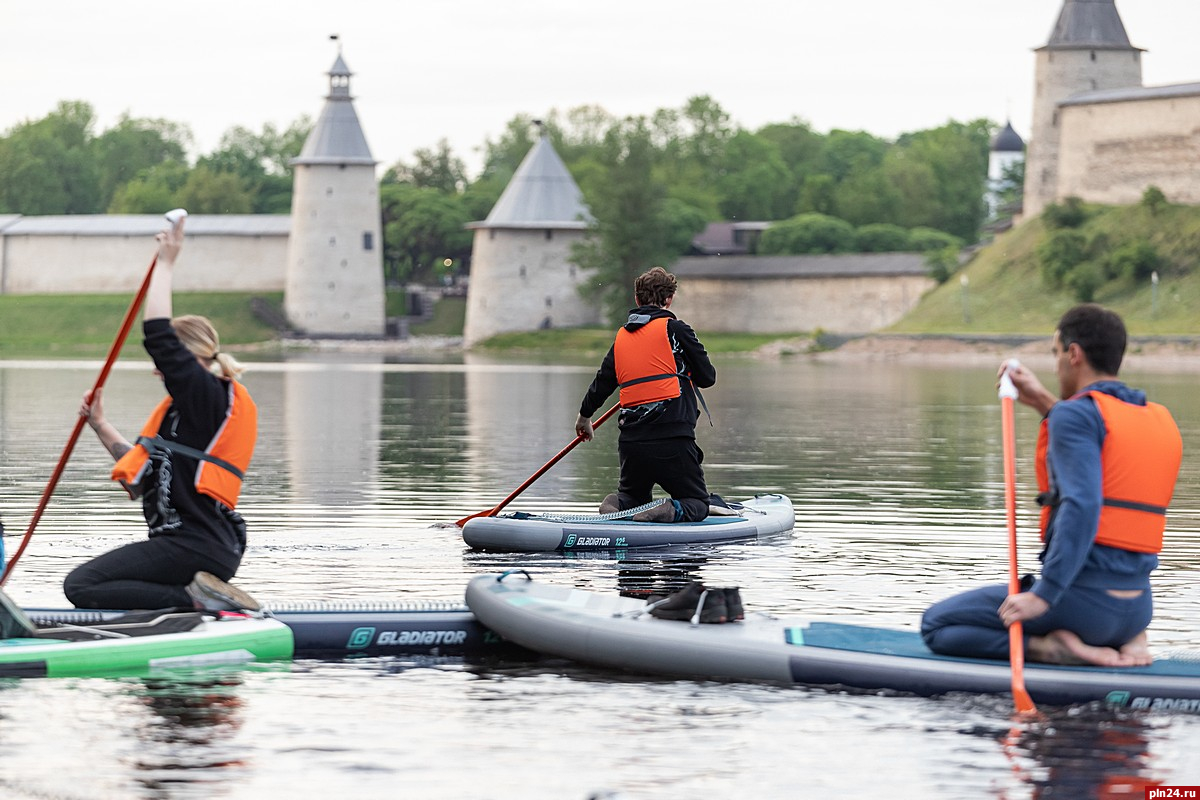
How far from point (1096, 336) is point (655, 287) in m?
4.47

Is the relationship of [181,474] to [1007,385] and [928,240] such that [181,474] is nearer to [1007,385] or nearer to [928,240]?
[1007,385]

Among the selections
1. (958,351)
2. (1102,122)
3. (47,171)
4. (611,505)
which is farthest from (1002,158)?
(611,505)

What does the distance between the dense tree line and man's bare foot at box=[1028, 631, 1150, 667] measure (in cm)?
7432

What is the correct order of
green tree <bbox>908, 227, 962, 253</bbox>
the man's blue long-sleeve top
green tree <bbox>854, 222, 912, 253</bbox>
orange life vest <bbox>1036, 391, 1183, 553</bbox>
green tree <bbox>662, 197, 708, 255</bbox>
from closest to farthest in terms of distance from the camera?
the man's blue long-sleeve top < orange life vest <bbox>1036, 391, 1183, 553</bbox> < green tree <bbox>662, 197, 708, 255</bbox> < green tree <bbox>854, 222, 912, 253</bbox> < green tree <bbox>908, 227, 962, 253</bbox>

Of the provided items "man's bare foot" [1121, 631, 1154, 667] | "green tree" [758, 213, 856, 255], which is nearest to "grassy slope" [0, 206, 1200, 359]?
"green tree" [758, 213, 856, 255]

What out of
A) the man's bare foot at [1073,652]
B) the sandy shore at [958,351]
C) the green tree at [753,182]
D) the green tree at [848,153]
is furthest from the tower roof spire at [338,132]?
the man's bare foot at [1073,652]

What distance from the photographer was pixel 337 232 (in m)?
85.6

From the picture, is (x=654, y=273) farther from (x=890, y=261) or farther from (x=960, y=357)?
(x=890, y=261)

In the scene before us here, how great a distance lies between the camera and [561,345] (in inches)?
3118

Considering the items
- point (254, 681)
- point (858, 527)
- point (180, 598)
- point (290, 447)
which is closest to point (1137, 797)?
point (254, 681)

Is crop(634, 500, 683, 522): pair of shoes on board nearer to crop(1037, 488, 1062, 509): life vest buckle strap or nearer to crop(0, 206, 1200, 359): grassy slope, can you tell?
crop(1037, 488, 1062, 509): life vest buckle strap

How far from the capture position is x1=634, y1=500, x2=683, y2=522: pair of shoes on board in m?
11.2

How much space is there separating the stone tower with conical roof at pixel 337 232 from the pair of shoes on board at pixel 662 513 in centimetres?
7496

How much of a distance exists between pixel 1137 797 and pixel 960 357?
60.1 meters
